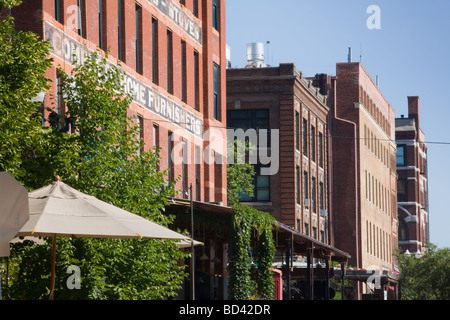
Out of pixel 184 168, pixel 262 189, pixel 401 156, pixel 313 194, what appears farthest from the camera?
pixel 401 156

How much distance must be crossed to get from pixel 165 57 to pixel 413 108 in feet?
305

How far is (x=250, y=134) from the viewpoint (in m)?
59.0

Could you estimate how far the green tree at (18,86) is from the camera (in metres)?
15.1

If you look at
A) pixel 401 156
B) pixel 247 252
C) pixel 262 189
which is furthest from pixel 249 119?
pixel 401 156

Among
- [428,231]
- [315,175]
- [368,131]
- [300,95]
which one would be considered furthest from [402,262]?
[428,231]

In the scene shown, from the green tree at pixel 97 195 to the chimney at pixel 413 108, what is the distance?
106207 mm

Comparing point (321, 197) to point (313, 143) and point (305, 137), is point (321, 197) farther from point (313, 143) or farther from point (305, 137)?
point (305, 137)

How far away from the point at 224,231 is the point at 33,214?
746 inches

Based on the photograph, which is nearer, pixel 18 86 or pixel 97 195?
pixel 18 86

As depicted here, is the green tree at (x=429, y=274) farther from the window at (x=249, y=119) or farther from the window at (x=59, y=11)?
the window at (x=59, y=11)

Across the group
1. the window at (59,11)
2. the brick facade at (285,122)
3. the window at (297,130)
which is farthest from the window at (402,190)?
the window at (59,11)

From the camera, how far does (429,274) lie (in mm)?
77625

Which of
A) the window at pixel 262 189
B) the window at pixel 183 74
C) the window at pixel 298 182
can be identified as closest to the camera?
the window at pixel 183 74

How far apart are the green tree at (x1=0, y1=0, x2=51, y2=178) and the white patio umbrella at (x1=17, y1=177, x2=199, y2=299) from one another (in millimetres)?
1534
